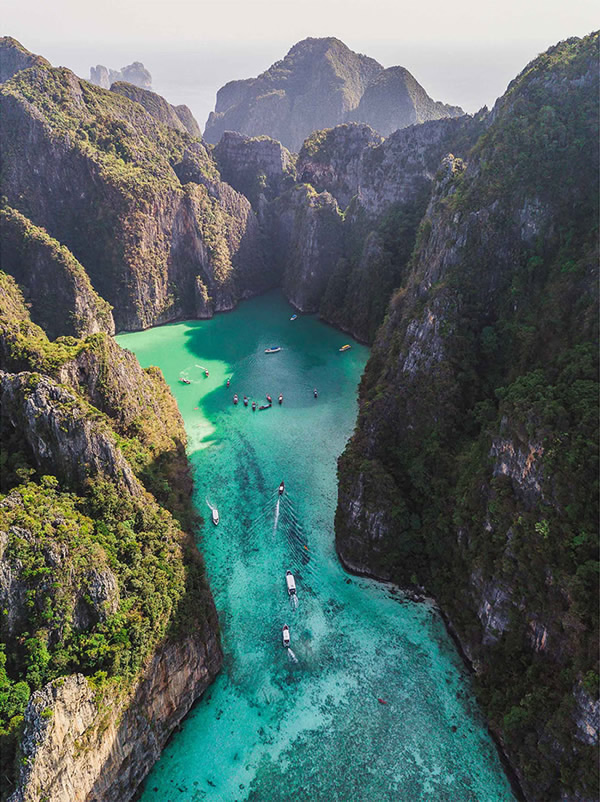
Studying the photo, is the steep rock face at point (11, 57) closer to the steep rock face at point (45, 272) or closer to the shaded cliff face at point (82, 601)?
the steep rock face at point (45, 272)

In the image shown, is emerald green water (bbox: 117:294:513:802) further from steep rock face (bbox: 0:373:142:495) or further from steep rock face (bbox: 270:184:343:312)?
steep rock face (bbox: 270:184:343:312)

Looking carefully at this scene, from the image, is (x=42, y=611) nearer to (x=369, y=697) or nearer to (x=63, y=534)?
(x=63, y=534)

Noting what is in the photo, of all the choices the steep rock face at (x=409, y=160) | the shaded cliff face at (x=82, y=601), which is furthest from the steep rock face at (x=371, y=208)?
the shaded cliff face at (x=82, y=601)

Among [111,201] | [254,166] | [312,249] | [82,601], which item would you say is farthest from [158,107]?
[82,601]

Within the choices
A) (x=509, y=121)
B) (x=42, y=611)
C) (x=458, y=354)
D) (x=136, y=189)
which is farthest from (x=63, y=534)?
(x=136, y=189)

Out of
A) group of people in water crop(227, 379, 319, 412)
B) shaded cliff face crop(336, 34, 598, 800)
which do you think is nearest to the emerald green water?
shaded cliff face crop(336, 34, 598, 800)

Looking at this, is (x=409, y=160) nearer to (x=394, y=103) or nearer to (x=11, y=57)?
(x=11, y=57)
